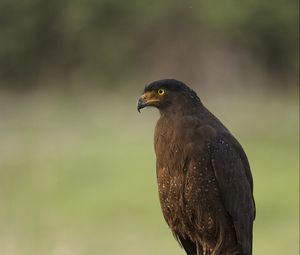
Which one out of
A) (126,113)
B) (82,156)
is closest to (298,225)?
(82,156)

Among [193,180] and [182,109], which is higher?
[182,109]

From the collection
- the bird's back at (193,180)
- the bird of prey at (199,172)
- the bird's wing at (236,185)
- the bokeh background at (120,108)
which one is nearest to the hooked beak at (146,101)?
the bird of prey at (199,172)

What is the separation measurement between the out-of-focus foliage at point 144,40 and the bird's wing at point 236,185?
29741 mm

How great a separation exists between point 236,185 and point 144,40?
1397 inches

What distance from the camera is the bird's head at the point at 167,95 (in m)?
7.02

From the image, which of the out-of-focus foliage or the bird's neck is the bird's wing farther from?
the out-of-focus foliage

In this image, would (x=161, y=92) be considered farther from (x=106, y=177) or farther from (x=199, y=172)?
(x=106, y=177)

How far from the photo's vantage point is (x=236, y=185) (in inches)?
280

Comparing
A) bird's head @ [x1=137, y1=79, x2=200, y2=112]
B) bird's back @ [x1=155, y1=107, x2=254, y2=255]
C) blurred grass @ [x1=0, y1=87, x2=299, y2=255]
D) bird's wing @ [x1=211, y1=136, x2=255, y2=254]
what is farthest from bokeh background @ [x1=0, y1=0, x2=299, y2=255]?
bird's head @ [x1=137, y1=79, x2=200, y2=112]

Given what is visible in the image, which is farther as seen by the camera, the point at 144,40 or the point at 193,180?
the point at 144,40

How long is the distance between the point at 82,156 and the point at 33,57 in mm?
19050

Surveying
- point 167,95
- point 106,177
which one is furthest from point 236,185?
point 106,177

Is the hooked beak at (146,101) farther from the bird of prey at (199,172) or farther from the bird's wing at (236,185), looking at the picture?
the bird's wing at (236,185)

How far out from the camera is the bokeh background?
53.4 feet
